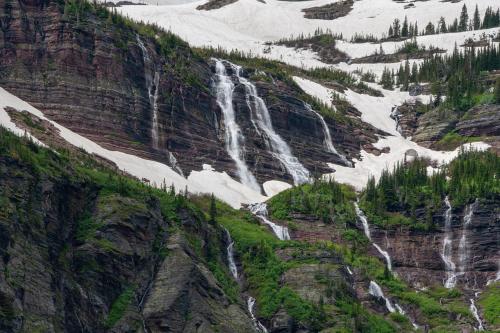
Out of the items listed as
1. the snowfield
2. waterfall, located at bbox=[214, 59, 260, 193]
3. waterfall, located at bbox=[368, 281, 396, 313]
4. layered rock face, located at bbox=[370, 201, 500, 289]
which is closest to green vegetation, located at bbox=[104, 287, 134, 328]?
waterfall, located at bbox=[368, 281, 396, 313]

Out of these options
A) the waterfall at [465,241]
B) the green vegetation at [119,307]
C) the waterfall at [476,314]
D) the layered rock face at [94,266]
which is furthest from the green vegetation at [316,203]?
the green vegetation at [119,307]

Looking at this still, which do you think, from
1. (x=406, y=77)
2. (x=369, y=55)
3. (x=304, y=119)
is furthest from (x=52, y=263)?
(x=369, y=55)

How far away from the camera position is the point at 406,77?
164m

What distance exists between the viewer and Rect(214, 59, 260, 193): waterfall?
115062 millimetres

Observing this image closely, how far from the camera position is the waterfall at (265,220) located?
9569 cm

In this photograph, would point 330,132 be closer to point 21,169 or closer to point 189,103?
point 189,103

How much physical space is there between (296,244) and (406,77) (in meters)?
83.0

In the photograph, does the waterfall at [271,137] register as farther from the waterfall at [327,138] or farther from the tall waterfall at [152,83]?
the tall waterfall at [152,83]

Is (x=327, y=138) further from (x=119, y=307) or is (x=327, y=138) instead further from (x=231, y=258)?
(x=119, y=307)

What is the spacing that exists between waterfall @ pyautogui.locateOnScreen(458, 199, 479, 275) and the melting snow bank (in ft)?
70.9

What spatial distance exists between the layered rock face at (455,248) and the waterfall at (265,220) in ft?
30.5

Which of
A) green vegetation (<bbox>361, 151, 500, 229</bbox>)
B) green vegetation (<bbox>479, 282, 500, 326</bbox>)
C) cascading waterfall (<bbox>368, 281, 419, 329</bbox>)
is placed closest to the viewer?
cascading waterfall (<bbox>368, 281, 419, 329</bbox>)

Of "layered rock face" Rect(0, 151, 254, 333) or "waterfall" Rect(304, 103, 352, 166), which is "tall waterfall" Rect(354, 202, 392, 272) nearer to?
"waterfall" Rect(304, 103, 352, 166)

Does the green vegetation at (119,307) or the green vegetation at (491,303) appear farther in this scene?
the green vegetation at (491,303)
